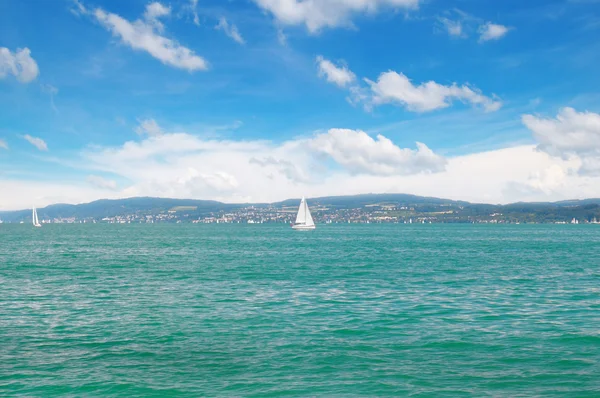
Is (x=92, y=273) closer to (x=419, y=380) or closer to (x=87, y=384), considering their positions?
(x=87, y=384)

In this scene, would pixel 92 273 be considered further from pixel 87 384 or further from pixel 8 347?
pixel 87 384

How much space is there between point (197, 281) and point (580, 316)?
37.5 m

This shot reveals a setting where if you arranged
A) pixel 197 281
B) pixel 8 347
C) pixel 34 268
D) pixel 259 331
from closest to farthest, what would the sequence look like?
pixel 8 347 < pixel 259 331 < pixel 197 281 < pixel 34 268

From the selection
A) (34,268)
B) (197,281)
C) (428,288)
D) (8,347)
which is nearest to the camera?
(8,347)

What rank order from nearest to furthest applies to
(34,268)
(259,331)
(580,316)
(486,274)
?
(259,331) < (580,316) < (486,274) < (34,268)

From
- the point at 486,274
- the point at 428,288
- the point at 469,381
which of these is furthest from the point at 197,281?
the point at 469,381

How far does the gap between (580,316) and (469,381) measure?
17.5m

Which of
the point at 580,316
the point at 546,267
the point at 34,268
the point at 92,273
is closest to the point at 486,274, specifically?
the point at 546,267

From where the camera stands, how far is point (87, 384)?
69.1ft

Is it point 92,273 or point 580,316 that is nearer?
point 580,316

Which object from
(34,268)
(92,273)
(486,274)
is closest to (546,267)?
(486,274)

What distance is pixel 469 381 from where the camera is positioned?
21312mm

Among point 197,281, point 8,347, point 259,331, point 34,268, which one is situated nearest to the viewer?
point 8,347

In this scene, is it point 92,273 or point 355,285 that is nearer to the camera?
point 355,285
